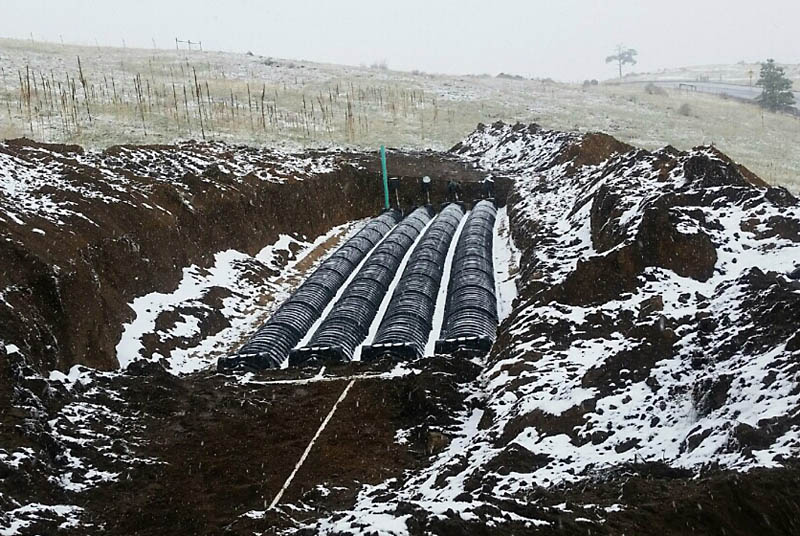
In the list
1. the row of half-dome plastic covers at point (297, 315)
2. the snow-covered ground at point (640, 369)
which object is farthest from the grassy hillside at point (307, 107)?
the row of half-dome plastic covers at point (297, 315)

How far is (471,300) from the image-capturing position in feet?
59.8

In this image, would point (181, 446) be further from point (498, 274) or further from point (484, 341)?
point (498, 274)

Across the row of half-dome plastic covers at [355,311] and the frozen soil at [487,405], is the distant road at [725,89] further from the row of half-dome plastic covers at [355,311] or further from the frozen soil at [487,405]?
the frozen soil at [487,405]

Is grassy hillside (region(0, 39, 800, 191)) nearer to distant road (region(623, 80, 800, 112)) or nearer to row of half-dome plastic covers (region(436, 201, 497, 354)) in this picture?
distant road (region(623, 80, 800, 112))

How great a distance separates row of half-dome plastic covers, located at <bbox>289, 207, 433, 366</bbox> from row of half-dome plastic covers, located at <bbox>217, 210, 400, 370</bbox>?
0.59 m

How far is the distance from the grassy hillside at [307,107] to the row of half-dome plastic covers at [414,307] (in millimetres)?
20013

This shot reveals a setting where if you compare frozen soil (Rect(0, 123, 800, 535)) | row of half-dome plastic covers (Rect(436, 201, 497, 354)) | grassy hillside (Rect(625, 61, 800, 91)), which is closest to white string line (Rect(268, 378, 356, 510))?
frozen soil (Rect(0, 123, 800, 535))

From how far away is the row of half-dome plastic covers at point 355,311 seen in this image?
16.0 metres

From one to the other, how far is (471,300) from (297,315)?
4610mm

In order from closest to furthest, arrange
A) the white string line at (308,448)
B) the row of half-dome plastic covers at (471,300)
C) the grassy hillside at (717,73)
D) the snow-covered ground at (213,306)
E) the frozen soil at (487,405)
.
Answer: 1. the frozen soil at (487,405)
2. the white string line at (308,448)
3. the row of half-dome plastic covers at (471,300)
4. the snow-covered ground at (213,306)
5. the grassy hillside at (717,73)

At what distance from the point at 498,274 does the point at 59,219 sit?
1315 cm

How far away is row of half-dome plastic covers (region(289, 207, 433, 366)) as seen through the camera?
16.0 m

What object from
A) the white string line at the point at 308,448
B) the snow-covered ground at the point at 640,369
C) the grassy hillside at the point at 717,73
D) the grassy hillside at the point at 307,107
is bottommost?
the white string line at the point at 308,448

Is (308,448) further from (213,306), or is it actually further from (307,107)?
(307,107)
